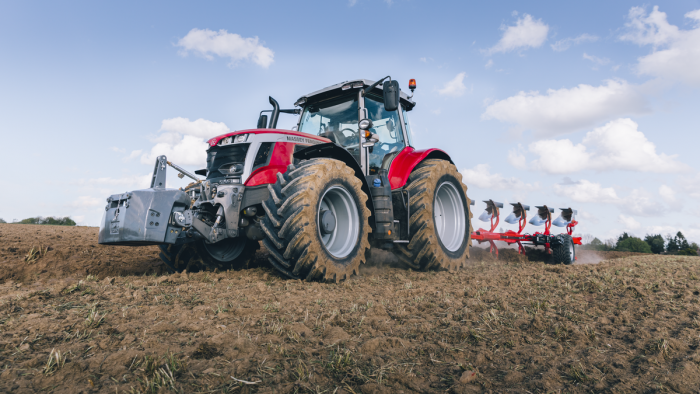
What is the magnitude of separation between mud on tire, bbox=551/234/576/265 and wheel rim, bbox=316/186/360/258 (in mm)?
5581

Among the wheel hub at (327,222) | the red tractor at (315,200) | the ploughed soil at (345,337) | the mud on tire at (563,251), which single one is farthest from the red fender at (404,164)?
A: the mud on tire at (563,251)

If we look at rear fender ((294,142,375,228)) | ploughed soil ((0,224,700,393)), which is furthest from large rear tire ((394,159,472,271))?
ploughed soil ((0,224,700,393))

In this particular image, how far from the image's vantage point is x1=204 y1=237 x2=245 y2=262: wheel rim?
5.12 meters

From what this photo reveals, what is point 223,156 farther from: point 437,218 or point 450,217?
point 450,217

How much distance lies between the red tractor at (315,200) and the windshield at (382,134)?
0.05 feet

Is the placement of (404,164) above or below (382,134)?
below

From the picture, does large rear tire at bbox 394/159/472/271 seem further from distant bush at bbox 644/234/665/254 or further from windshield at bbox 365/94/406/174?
distant bush at bbox 644/234/665/254

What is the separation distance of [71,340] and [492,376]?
218cm

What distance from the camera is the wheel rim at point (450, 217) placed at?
20.6ft

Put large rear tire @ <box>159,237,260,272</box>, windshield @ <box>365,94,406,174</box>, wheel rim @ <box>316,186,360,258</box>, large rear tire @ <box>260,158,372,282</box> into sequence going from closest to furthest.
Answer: large rear tire @ <box>260,158,372,282</box> < wheel rim @ <box>316,186,360,258</box> < large rear tire @ <box>159,237,260,272</box> < windshield @ <box>365,94,406,174</box>

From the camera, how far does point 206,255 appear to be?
16.8 feet

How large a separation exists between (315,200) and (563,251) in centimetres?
641

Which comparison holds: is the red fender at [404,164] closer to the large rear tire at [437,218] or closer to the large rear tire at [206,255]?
the large rear tire at [437,218]

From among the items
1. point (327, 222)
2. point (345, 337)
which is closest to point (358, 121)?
point (327, 222)
